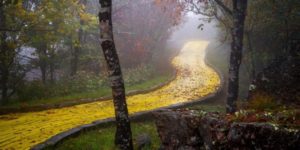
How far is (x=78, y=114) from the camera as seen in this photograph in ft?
43.9

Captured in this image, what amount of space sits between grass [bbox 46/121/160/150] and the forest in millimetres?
38

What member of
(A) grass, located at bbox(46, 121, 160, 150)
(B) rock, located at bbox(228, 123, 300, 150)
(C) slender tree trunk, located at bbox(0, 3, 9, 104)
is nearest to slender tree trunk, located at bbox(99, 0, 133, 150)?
(A) grass, located at bbox(46, 121, 160, 150)

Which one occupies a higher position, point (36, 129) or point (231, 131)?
point (231, 131)

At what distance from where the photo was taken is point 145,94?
18.5 m

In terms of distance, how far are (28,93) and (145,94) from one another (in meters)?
6.78

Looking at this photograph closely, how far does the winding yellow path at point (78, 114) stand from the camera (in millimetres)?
10350

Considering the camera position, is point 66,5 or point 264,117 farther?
point 66,5

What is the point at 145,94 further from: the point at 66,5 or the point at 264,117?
the point at 264,117

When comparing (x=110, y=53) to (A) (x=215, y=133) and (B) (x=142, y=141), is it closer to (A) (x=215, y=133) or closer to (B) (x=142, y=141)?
(B) (x=142, y=141)

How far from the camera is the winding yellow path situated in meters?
10.4

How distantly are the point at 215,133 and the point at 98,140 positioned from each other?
5.44 m

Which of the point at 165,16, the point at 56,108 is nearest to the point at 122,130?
the point at 56,108

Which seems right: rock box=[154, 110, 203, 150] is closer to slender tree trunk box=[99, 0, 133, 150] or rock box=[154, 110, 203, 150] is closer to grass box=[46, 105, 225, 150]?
slender tree trunk box=[99, 0, 133, 150]

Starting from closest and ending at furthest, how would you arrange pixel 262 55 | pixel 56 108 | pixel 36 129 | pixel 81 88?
pixel 36 129 < pixel 56 108 < pixel 81 88 < pixel 262 55
